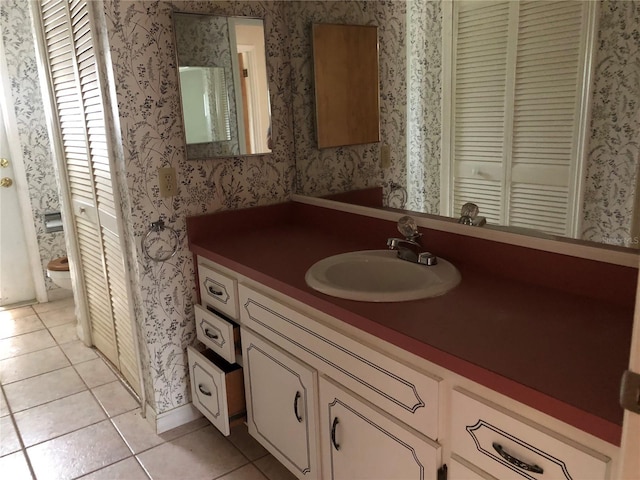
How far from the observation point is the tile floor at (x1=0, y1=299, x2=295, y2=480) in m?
1.99

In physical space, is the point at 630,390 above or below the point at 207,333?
above

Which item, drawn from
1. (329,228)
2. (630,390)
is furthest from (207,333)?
(630,390)

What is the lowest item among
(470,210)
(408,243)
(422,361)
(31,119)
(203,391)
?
(203,391)

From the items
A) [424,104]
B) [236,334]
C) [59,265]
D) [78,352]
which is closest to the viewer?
[424,104]

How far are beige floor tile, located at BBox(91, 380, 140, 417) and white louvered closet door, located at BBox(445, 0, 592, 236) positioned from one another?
1776 mm

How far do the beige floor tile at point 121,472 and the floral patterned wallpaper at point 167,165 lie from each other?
0.25m

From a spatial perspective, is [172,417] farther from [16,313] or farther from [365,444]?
[16,313]

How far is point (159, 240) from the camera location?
2.06m

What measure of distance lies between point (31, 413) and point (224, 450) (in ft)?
3.28

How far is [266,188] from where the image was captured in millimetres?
2303

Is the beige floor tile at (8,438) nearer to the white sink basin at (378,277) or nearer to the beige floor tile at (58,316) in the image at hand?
the beige floor tile at (58,316)

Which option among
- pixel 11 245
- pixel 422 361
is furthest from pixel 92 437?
pixel 11 245

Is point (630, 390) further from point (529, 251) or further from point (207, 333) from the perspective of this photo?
point (207, 333)

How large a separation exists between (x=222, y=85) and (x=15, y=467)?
1.70 meters
